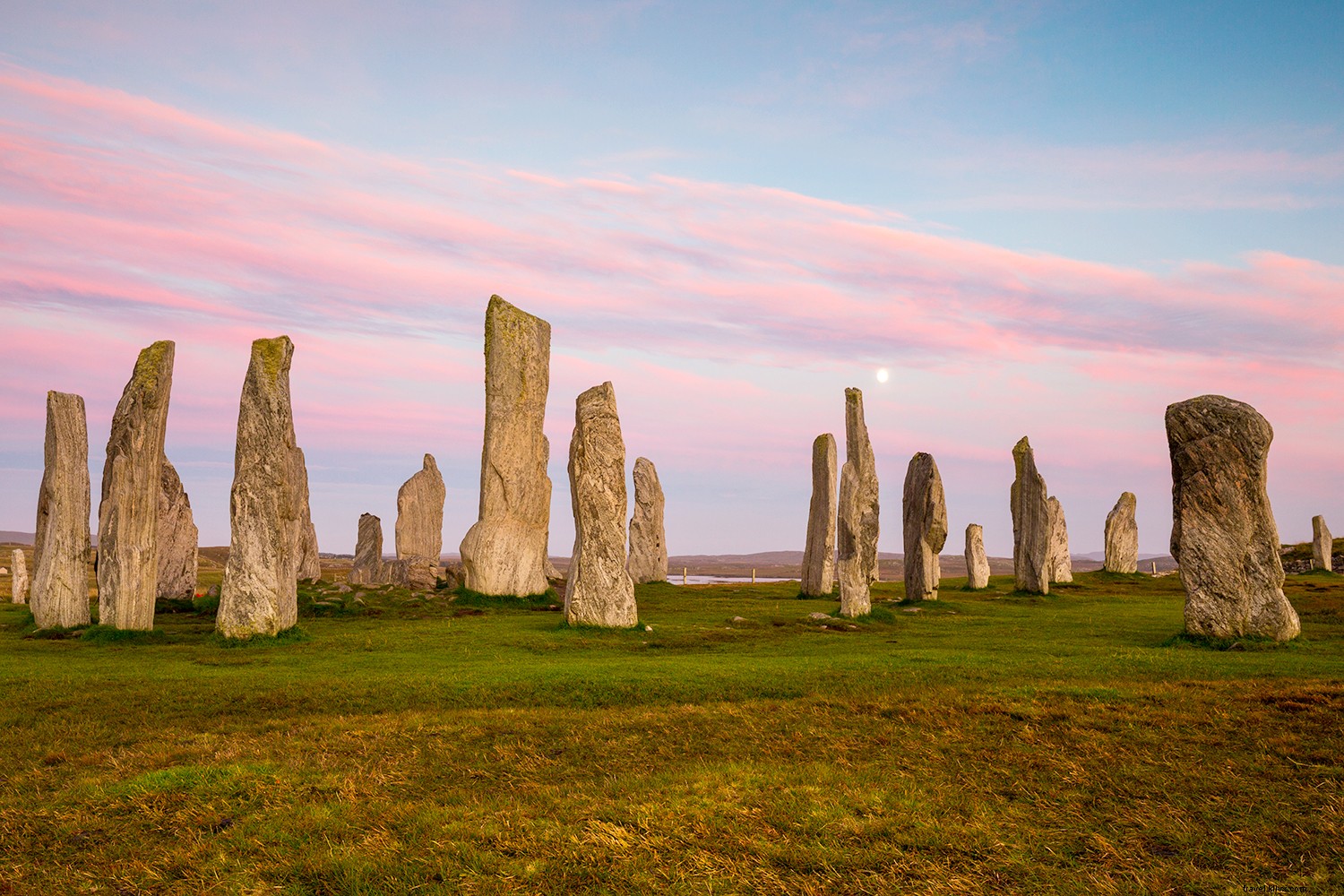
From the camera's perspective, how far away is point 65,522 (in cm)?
1934

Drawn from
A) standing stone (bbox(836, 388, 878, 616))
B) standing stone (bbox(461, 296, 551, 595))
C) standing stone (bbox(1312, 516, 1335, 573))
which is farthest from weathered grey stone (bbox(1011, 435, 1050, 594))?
standing stone (bbox(1312, 516, 1335, 573))

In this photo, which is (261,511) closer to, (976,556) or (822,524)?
(822,524)

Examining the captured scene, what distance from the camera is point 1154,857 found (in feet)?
21.1

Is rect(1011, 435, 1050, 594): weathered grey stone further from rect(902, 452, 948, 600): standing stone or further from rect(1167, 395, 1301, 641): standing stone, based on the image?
rect(1167, 395, 1301, 641): standing stone

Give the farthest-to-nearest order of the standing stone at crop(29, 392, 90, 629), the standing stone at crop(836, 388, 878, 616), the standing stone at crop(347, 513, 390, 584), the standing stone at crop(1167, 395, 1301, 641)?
the standing stone at crop(347, 513, 390, 584) < the standing stone at crop(836, 388, 878, 616) < the standing stone at crop(29, 392, 90, 629) < the standing stone at crop(1167, 395, 1301, 641)

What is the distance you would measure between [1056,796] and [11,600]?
2970cm

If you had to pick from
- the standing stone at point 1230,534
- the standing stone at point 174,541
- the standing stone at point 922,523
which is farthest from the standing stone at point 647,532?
the standing stone at point 1230,534

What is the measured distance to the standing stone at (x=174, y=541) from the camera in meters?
25.1

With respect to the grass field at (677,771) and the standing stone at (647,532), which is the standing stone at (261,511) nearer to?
the grass field at (677,771)

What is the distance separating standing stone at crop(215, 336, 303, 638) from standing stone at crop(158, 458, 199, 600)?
828 cm

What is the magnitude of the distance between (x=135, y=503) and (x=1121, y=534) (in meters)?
36.8

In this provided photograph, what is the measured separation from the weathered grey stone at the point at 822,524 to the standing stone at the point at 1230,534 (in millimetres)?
13759

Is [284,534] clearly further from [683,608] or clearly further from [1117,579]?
→ [1117,579]

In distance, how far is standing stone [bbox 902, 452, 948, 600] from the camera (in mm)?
27453
